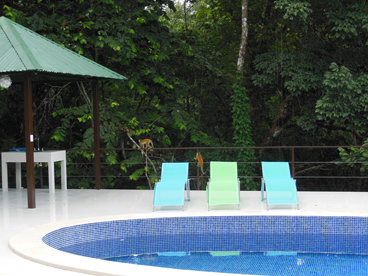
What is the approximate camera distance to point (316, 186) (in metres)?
16.5

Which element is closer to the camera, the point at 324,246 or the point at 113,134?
the point at 324,246

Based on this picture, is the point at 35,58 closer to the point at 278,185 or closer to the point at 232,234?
the point at 232,234

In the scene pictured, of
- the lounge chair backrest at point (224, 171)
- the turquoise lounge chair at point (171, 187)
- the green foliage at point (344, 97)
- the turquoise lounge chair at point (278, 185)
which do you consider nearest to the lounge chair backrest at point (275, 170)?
the turquoise lounge chair at point (278, 185)

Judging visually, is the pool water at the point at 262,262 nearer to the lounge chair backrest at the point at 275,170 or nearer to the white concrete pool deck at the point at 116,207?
the white concrete pool deck at the point at 116,207

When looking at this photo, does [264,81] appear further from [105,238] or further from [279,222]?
[105,238]

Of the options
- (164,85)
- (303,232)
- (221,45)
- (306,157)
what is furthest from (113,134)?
(306,157)

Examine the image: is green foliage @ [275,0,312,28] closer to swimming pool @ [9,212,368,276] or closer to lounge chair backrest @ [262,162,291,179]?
lounge chair backrest @ [262,162,291,179]

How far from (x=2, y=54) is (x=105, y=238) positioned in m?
3.48

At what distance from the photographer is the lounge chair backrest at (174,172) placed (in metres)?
8.07

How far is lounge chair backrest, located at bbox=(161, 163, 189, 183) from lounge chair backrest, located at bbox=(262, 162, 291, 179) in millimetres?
1351

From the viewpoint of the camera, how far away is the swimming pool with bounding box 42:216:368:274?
21.5 feet

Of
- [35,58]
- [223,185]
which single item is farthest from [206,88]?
[35,58]

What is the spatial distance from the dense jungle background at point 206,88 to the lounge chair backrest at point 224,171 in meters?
1.96

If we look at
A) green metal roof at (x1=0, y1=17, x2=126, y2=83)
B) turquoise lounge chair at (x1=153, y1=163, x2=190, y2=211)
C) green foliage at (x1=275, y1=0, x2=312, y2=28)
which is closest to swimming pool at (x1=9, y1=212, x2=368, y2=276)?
turquoise lounge chair at (x1=153, y1=163, x2=190, y2=211)
